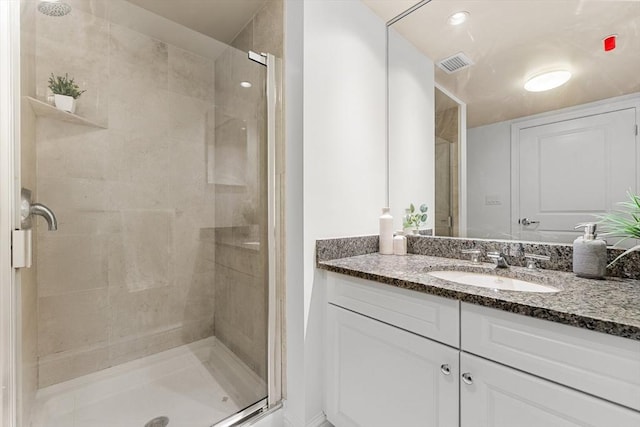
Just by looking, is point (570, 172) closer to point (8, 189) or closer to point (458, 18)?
point (458, 18)

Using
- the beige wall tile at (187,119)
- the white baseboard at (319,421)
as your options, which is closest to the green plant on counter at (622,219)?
the white baseboard at (319,421)

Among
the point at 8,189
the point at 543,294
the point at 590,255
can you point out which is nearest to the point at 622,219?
the point at 590,255

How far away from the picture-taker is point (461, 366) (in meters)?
0.82

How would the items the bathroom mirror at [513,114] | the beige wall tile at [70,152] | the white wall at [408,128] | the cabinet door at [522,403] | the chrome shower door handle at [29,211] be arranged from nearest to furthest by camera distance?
1. the cabinet door at [522,403]
2. the chrome shower door handle at [29,211]
3. the bathroom mirror at [513,114]
4. the beige wall tile at [70,152]
5. the white wall at [408,128]

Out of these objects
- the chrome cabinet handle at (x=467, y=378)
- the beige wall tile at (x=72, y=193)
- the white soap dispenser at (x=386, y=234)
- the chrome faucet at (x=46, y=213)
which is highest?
the beige wall tile at (x=72, y=193)

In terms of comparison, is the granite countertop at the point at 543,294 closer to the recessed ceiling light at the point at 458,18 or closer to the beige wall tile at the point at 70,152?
the recessed ceiling light at the point at 458,18

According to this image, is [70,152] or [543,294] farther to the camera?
[70,152]

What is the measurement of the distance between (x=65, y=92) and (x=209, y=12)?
909 mm

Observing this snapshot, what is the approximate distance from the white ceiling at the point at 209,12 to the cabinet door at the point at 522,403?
1.96 m

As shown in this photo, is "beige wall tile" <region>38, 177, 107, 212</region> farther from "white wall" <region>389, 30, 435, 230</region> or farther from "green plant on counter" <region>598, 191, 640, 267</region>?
"green plant on counter" <region>598, 191, 640, 267</region>

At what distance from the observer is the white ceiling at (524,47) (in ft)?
3.36

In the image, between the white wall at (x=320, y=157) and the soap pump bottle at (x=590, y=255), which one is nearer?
the soap pump bottle at (x=590, y=255)

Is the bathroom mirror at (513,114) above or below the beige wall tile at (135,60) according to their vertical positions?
below

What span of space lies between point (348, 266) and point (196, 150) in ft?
4.65
